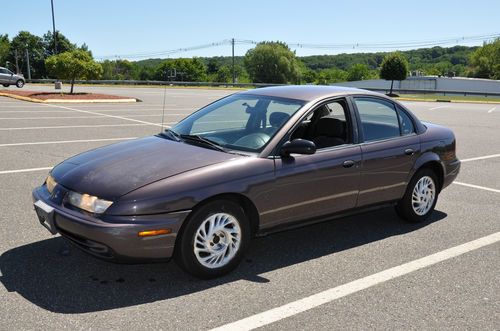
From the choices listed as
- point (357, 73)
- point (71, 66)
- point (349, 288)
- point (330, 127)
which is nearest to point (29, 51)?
point (71, 66)

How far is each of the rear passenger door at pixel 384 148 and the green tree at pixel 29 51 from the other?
309 feet

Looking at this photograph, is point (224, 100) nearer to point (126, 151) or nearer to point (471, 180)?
point (126, 151)

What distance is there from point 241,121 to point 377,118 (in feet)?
4.81

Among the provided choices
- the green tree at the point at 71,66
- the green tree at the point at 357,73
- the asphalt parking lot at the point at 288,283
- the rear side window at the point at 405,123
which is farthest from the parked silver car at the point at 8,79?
the green tree at the point at 357,73

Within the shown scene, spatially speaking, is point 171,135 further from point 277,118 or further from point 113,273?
point 113,273

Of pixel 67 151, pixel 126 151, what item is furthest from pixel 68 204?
pixel 67 151

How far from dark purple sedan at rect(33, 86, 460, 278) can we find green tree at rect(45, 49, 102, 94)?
74.5 ft

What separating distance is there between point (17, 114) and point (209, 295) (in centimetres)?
1543

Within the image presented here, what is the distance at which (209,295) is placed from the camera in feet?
11.6

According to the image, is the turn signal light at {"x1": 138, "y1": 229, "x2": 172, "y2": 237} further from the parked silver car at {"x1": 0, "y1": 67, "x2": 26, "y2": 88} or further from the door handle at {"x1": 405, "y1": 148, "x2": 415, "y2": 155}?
the parked silver car at {"x1": 0, "y1": 67, "x2": 26, "y2": 88}

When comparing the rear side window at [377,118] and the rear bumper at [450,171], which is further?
A: the rear bumper at [450,171]

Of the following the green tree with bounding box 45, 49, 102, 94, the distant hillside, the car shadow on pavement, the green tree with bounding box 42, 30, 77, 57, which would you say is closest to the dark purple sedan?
the car shadow on pavement

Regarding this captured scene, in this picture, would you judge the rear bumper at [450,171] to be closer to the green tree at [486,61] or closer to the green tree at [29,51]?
the green tree at [29,51]

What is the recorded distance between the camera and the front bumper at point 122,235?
11.0ft
